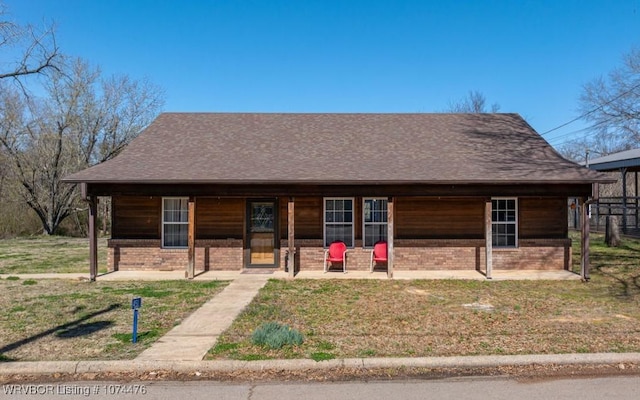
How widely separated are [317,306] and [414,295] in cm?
239

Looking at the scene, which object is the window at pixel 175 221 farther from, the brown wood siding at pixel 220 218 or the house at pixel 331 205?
the brown wood siding at pixel 220 218

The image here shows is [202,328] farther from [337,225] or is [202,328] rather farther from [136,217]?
[136,217]

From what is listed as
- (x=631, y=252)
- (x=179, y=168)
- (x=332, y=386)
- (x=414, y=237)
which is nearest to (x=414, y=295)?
(x=414, y=237)

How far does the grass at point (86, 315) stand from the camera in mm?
6328

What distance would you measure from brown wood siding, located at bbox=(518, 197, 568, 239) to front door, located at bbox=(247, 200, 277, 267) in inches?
287

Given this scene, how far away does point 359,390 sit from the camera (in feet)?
16.6

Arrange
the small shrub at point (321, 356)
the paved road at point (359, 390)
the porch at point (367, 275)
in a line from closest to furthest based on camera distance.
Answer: the paved road at point (359, 390) < the small shrub at point (321, 356) < the porch at point (367, 275)

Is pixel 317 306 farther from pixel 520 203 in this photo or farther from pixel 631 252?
pixel 631 252

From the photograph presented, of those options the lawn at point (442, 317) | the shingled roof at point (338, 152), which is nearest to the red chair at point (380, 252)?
the lawn at point (442, 317)

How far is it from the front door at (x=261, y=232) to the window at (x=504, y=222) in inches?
257

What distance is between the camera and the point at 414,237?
1354 centimetres

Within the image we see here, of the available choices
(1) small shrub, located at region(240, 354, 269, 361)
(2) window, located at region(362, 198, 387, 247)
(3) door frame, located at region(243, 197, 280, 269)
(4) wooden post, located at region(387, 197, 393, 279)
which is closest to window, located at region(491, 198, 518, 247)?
(2) window, located at region(362, 198, 387, 247)

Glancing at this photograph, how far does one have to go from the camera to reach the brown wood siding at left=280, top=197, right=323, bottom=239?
534 inches

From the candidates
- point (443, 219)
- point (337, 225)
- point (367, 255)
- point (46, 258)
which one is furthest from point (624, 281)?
point (46, 258)
